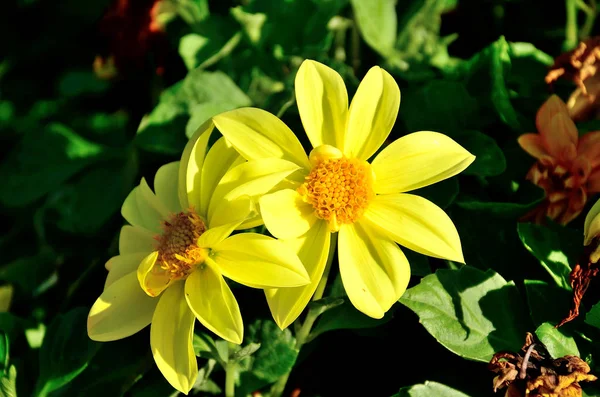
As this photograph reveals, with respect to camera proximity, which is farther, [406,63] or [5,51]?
[5,51]

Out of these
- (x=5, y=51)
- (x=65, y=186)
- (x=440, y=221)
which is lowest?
(x=65, y=186)

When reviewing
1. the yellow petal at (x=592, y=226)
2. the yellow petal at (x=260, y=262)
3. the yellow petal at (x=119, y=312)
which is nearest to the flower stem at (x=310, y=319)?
the yellow petal at (x=260, y=262)

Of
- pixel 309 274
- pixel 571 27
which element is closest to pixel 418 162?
pixel 309 274

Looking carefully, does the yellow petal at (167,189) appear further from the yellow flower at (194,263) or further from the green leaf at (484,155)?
the green leaf at (484,155)

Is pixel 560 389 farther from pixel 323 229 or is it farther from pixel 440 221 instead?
pixel 323 229

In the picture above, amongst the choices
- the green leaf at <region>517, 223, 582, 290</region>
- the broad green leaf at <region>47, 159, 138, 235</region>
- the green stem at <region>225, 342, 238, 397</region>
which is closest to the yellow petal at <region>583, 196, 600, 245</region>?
the green leaf at <region>517, 223, 582, 290</region>

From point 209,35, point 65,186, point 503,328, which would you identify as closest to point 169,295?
point 503,328

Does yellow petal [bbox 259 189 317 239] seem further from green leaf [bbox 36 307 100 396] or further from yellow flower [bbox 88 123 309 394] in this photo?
green leaf [bbox 36 307 100 396]
